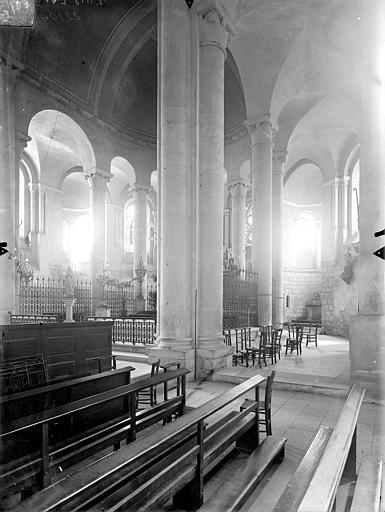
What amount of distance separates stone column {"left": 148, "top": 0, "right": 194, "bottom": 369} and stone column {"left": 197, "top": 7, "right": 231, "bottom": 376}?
27 cm

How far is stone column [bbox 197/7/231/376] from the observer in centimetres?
812

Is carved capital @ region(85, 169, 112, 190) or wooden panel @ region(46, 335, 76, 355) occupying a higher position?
carved capital @ region(85, 169, 112, 190)

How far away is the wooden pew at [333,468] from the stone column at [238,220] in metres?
14.3

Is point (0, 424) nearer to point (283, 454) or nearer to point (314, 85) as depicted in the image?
point (283, 454)

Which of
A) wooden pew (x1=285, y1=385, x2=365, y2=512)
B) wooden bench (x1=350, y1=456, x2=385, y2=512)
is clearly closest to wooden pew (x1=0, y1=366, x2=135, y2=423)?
wooden pew (x1=285, y1=385, x2=365, y2=512)

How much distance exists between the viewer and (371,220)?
6.86 meters

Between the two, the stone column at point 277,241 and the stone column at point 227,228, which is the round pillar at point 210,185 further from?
the stone column at point 227,228

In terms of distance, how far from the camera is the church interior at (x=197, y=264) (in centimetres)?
327

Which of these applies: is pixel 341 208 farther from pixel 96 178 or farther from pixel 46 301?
pixel 46 301

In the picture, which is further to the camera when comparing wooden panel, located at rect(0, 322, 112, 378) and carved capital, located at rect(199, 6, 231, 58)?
carved capital, located at rect(199, 6, 231, 58)

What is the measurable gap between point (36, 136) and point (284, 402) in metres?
18.1

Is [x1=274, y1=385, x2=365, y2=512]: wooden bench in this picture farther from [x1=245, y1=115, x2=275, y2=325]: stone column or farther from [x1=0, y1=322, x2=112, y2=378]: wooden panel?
[x1=245, y1=115, x2=275, y2=325]: stone column

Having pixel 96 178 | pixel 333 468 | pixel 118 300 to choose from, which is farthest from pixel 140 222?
pixel 333 468

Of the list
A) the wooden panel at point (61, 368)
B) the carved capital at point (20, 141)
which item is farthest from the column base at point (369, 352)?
the carved capital at point (20, 141)
